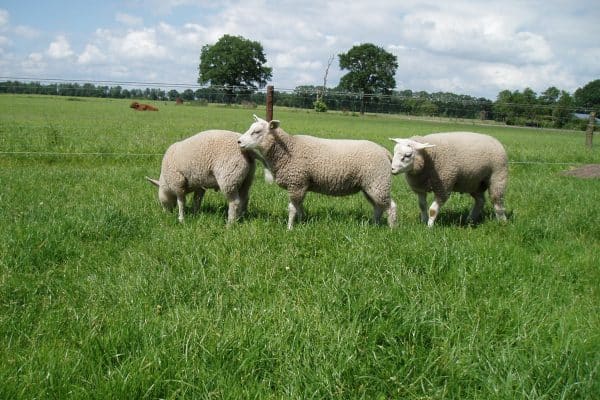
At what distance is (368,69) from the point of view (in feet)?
271

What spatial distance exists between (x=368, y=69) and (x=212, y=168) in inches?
3199

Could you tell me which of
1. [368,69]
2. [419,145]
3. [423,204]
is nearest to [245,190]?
[419,145]

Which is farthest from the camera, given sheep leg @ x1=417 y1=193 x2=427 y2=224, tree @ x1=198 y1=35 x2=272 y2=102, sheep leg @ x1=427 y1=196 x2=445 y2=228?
tree @ x1=198 y1=35 x2=272 y2=102

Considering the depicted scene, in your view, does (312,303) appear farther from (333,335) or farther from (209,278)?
(209,278)

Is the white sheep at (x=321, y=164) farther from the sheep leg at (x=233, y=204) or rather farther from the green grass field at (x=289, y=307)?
the sheep leg at (x=233, y=204)

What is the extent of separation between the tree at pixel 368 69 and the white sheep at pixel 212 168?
78474 millimetres

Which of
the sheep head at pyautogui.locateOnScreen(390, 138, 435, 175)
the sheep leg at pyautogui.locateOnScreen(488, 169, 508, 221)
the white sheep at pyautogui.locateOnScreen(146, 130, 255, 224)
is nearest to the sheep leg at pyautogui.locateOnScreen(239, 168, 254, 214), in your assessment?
the white sheep at pyautogui.locateOnScreen(146, 130, 255, 224)

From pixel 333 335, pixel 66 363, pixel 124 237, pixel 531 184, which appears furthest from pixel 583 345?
pixel 531 184

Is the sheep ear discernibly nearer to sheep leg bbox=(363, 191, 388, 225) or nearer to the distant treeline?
sheep leg bbox=(363, 191, 388, 225)

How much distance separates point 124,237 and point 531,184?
7249 millimetres

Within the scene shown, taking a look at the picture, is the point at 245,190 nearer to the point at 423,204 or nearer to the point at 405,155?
the point at 405,155

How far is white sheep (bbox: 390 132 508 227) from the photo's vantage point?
18.8 ft

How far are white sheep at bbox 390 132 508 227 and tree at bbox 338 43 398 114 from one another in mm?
77906

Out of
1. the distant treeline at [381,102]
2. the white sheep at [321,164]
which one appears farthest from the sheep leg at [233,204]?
the distant treeline at [381,102]
